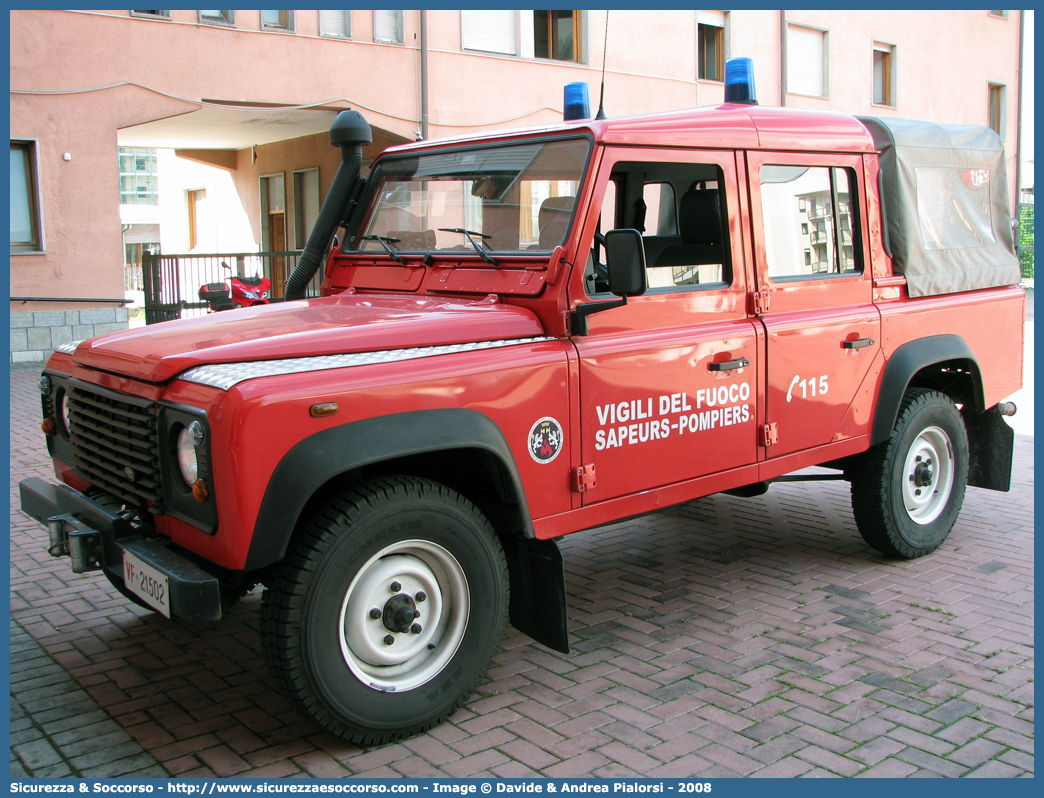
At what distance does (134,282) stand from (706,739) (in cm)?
3951

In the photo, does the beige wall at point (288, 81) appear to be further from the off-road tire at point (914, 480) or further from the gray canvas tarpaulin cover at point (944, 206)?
the off-road tire at point (914, 480)

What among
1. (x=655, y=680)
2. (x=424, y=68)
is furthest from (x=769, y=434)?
(x=424, y=68)

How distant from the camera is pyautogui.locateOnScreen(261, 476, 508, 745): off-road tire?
2.97 meters

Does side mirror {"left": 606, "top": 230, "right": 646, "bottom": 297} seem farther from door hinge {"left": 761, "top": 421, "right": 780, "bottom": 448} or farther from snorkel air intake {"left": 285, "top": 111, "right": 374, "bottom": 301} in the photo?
snorkel air intake {"left": 285, "top": 111, "right": 374, "bottom": 301}

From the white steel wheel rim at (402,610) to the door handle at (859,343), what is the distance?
2.29 metres

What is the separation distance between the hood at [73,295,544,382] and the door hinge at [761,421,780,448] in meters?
1.26

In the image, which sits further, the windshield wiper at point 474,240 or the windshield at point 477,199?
the windshield wiper at point 474,240

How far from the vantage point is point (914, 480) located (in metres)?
5.17

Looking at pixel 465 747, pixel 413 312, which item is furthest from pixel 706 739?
pixel 413 312

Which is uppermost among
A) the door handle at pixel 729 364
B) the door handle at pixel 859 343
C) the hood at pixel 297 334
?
the hood at pixel 297 334

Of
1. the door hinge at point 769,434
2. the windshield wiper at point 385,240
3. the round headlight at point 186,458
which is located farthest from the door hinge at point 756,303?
the round headlight at point 186,458

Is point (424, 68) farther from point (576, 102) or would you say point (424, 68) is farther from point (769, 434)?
point (769, 434)

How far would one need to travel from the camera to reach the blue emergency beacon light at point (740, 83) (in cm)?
459

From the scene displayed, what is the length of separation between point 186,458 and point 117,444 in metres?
0.49
